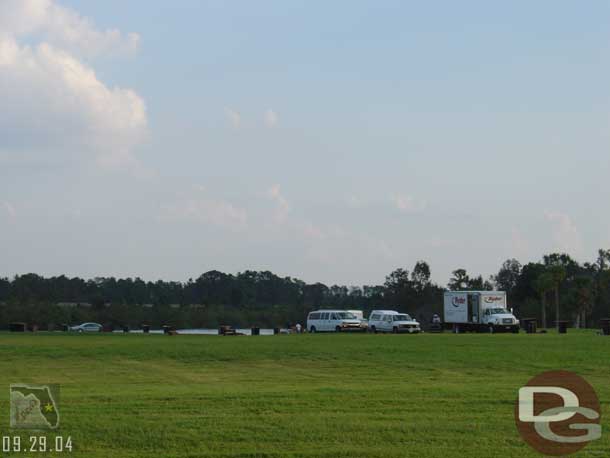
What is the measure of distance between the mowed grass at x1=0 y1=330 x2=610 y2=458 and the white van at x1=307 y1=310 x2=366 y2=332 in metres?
36.3

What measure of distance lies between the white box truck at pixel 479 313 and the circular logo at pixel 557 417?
45.9 m

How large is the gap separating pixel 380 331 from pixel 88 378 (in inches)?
1693

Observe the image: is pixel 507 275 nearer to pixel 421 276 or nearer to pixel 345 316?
pixel 421 276

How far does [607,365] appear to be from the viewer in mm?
32719

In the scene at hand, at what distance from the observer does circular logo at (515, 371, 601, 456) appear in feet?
53.2

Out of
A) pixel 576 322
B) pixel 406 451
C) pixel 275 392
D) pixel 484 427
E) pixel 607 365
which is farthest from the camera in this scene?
pixel 576 322

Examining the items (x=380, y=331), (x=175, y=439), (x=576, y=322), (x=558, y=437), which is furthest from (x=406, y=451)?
(x=576, y=322)

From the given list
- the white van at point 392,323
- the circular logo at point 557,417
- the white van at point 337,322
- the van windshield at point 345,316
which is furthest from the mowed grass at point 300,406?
the van windshield at point 345,316

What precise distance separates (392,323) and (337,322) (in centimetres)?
472

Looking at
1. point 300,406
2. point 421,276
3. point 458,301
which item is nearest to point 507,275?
point 421,276

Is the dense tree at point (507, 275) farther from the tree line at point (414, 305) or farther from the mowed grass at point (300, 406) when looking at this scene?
the mowed grass at point (300, 406)

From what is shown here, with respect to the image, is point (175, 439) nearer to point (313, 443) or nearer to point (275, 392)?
point (313, 443)

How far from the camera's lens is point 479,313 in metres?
70.8

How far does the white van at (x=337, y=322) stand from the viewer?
7200 cm
